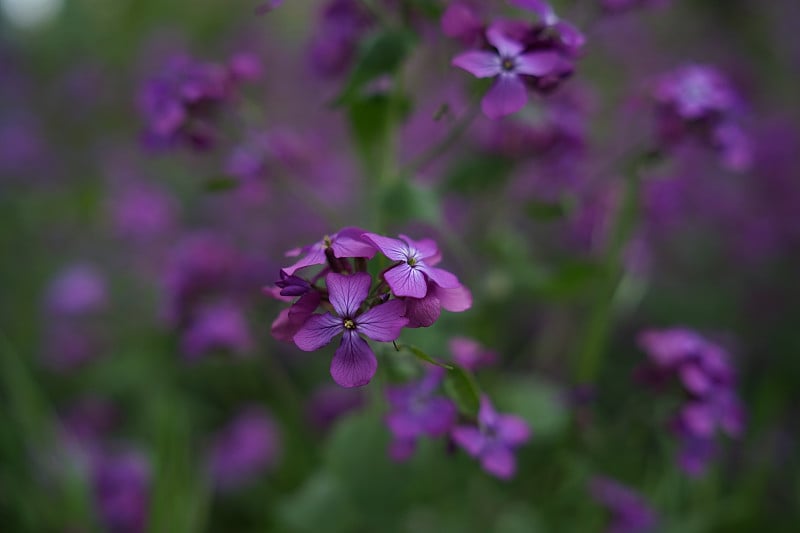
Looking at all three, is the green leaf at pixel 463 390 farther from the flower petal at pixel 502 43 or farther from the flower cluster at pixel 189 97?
the flower cluster at pixel 189 97

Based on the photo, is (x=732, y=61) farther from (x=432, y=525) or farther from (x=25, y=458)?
(x=25, y=458)

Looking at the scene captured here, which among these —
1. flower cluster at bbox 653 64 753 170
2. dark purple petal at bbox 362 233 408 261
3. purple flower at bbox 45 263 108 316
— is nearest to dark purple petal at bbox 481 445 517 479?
dark purple petal at bbox 362 233 408 261

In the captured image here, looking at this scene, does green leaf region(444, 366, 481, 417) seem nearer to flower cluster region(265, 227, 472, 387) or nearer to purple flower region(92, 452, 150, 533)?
flower cluster region(265, 227, 472, 387)

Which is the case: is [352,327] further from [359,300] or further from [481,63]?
[481,63]

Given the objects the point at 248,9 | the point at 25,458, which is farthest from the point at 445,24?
the point at 248,9

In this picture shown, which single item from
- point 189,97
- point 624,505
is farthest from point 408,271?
point 624,505

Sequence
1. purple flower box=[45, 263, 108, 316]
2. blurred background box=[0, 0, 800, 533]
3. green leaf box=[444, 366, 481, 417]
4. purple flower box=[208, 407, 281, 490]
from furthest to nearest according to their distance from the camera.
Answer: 1. purple flower box=[45, 263, 108, 316]
2. purple flower box=[208, 407, 281, 490]
3. blurred background box=[0, 0, 800, 533]
4. green leaf box=[444, 366, 481, 417]
